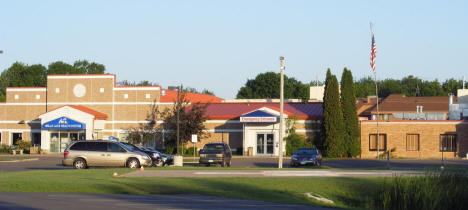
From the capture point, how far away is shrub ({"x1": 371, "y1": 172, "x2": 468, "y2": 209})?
20922 millimetres

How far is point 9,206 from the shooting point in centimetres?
1681

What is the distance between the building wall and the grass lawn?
31463mm

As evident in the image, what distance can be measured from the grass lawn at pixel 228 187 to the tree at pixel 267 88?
98.0 m

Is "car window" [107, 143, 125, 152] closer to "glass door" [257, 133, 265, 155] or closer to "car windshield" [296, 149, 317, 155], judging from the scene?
"car windshield" [296, 149, 317, 155]

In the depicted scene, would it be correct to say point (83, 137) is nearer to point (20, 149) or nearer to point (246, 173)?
point (20, 149)

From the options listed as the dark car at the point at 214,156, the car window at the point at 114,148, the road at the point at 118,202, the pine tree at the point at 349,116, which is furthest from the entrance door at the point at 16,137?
the road at the point at 118,202

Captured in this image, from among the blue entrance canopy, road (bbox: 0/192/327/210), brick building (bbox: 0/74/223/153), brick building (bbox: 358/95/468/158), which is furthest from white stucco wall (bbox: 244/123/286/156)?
road (bbox: 0/192/327/210)

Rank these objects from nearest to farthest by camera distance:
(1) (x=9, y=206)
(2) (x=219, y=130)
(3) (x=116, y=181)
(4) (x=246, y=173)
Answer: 1. (1) (x=9, y=206)
2. (3) (x=116, y=181)
3. (4) (x=246, y=173)
4. (2) (x=219, y=130)

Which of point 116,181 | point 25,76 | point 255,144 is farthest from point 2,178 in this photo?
point 25,76

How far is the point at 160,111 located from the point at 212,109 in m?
5.37

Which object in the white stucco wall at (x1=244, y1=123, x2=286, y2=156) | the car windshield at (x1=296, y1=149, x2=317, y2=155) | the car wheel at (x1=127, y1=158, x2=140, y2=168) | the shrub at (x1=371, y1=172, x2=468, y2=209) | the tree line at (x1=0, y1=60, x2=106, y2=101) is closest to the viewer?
the shrub at (x1=371, y1=172, x2=468, y2=209)

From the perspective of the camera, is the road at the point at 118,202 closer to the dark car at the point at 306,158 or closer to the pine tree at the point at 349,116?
the dark car at the point at 306,158

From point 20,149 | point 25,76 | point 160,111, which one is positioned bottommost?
point 20,149

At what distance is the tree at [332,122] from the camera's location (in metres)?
54.9
